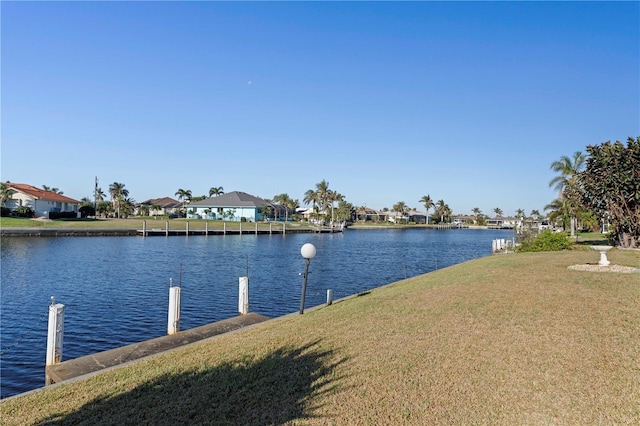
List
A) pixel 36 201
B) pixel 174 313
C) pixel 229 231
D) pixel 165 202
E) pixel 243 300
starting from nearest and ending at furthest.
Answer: pixel 174 313 < pixel 243 300 < pixel 36 201 < pixel 229 231 < pixel 165 202

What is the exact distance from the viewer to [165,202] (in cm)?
15362

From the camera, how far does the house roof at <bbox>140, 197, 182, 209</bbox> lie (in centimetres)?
14425

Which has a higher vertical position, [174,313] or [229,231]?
[229,231]

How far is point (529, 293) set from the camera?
1186 centimetres

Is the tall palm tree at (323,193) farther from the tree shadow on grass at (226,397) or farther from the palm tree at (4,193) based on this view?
the tree shadow on grass at (226,397)

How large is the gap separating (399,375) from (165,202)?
516 ft

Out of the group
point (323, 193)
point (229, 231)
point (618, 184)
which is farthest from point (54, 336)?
point (323, 193)

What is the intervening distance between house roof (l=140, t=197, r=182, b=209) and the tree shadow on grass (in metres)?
143

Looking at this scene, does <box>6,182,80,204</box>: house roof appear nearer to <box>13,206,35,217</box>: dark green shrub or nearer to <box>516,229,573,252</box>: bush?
<box>13,206,35,217</box>: dark green shrub

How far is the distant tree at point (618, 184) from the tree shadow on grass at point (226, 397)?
103ft

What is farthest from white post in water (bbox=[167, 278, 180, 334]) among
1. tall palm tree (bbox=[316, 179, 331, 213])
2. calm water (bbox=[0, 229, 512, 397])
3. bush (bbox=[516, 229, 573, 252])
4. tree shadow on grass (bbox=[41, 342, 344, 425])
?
tall palm tree (bbox=[316, 179, 331, 213])

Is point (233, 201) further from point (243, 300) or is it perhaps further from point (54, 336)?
point (54, 336)

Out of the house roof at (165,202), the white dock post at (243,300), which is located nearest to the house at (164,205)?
the house roof at (165,202)

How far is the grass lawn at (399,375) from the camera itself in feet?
18.7
